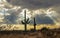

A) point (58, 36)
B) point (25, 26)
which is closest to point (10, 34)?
point (58, 36)

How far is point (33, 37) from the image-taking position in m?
24.7

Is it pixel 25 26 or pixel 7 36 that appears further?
pixel 25 26

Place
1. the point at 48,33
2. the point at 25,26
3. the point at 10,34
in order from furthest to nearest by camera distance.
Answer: the point at 25,26
the point at 10,34
the point at 48,33

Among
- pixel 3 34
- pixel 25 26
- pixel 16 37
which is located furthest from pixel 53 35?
pixel 25 26

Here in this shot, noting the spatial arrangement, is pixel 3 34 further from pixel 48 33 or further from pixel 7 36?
pixel 48 33

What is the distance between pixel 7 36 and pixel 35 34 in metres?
3.51

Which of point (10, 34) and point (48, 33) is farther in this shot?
point (10, 34)

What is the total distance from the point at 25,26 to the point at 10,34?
9.59m

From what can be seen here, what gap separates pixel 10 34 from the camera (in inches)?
1021

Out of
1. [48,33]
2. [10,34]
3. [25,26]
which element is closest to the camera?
[48,33]

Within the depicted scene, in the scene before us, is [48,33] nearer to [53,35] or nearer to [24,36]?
[53,35]

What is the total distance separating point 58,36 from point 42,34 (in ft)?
6.23

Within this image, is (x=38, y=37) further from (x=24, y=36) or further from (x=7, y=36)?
(x=7, y=36)

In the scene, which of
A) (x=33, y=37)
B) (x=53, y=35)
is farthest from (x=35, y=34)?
(x=53, y=35)
